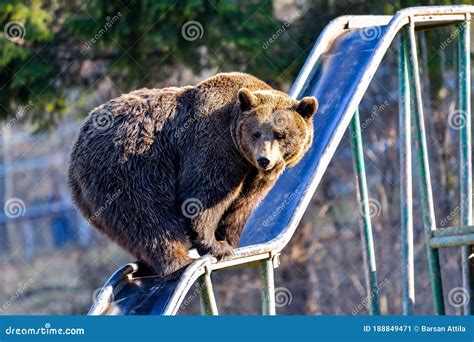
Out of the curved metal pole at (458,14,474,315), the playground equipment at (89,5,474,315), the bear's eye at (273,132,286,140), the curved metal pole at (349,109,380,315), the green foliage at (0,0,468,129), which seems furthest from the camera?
the green foliage at (0,0,468,129)

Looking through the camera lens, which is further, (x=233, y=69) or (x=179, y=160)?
(x=233, y=69)

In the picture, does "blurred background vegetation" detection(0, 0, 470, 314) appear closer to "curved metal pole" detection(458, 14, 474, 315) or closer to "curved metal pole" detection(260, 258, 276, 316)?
"curved metal pole" detection(458, 14, 474, 315)

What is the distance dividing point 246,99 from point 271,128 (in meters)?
0.26

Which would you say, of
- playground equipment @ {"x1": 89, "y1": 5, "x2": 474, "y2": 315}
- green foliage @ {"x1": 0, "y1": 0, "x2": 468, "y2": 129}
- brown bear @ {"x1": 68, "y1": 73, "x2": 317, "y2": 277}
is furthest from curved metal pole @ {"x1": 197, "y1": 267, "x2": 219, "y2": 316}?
green foliage @ {"x1": 0, "y1": 0, "x2": 468, "y2": 129}

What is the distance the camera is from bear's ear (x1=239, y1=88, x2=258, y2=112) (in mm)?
5445

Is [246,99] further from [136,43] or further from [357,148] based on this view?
[136,43]

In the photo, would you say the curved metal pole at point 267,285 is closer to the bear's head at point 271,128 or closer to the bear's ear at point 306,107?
the bear's head at point 271,128

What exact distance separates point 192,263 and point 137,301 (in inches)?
15.3

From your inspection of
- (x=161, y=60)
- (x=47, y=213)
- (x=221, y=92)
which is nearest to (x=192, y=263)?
(x=221, y=92)

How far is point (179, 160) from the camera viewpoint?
18.2 ft

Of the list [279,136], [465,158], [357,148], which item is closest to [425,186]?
[465,158]

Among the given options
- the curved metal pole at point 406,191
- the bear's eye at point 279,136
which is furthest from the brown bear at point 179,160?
the curved metal pole at point 406,191

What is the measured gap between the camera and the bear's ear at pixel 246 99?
5.45 m

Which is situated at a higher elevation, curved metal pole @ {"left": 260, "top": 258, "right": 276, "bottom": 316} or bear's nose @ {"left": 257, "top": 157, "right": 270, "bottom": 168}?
bear's nose @ {"left": 257, "top": 157, "right": 270, "bottom": 168}
